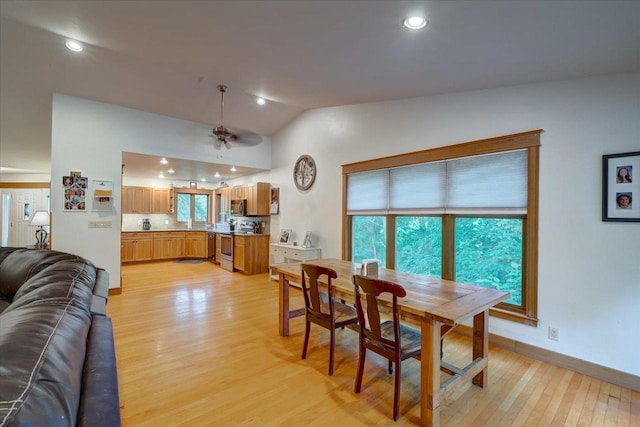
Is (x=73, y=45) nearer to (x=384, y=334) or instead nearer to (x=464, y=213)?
(x=384, y=334)

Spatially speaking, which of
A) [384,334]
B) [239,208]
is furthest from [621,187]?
[239,208]

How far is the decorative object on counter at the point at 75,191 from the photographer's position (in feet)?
13.9

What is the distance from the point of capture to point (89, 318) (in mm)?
1259

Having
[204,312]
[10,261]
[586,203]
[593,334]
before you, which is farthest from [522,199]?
[10,261]

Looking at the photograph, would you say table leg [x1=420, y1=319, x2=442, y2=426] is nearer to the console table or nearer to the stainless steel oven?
the console table

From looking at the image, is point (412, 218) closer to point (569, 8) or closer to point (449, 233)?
point (449, 233)

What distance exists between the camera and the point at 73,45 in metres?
3.09

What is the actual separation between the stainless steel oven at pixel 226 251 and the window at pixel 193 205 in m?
2.32

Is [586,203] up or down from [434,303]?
up

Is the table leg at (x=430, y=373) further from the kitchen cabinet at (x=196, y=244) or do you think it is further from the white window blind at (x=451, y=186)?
the kitchen cabinet at (x=196, y=244)

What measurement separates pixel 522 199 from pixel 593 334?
50.7 inches

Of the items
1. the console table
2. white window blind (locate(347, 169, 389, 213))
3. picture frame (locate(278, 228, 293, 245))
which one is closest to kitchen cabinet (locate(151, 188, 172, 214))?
the console table

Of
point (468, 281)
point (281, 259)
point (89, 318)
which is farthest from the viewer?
point (281, 259)

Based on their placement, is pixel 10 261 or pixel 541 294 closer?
pixel 10 261
